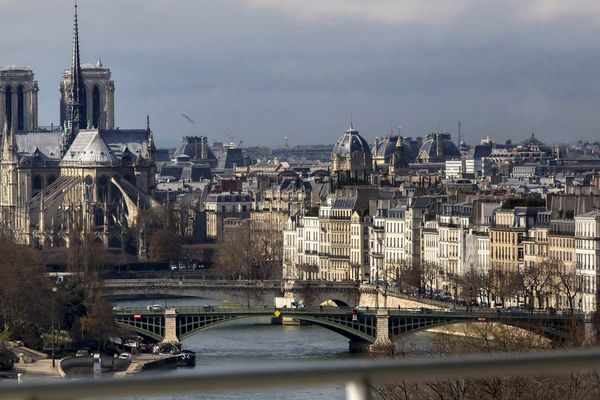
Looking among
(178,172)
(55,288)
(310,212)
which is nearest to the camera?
(55,288)

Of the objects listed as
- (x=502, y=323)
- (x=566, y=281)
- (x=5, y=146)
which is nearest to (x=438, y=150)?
(x=5, y=146)

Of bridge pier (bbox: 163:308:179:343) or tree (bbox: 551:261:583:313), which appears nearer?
bridge pier (bbox: 163:308:179:343)

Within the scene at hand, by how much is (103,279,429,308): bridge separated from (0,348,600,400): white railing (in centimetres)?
6119

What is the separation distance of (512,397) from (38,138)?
110 metres

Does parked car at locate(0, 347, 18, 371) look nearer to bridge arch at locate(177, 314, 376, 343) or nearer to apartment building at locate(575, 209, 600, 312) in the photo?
bridge arch at locate(177, 314, 376, 343)

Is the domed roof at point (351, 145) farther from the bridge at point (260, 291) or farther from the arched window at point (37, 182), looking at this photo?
the bridge at point (260, 291)

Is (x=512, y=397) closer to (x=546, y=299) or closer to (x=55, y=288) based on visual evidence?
(x=55, y=288)

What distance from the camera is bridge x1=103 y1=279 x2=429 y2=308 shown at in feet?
227

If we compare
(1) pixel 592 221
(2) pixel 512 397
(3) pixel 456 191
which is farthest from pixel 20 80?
(2) pixel 512 397

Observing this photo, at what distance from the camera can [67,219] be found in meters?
109

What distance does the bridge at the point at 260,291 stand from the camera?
2721 inches

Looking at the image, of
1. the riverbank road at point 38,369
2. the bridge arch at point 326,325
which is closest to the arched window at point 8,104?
the bridge arch at point 326,325

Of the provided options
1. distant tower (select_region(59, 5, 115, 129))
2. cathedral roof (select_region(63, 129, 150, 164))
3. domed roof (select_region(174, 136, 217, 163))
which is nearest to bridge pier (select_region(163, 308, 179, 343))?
cathedral roof (select_region(63, 129, 150, 164))

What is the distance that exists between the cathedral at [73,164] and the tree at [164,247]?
323 cm
